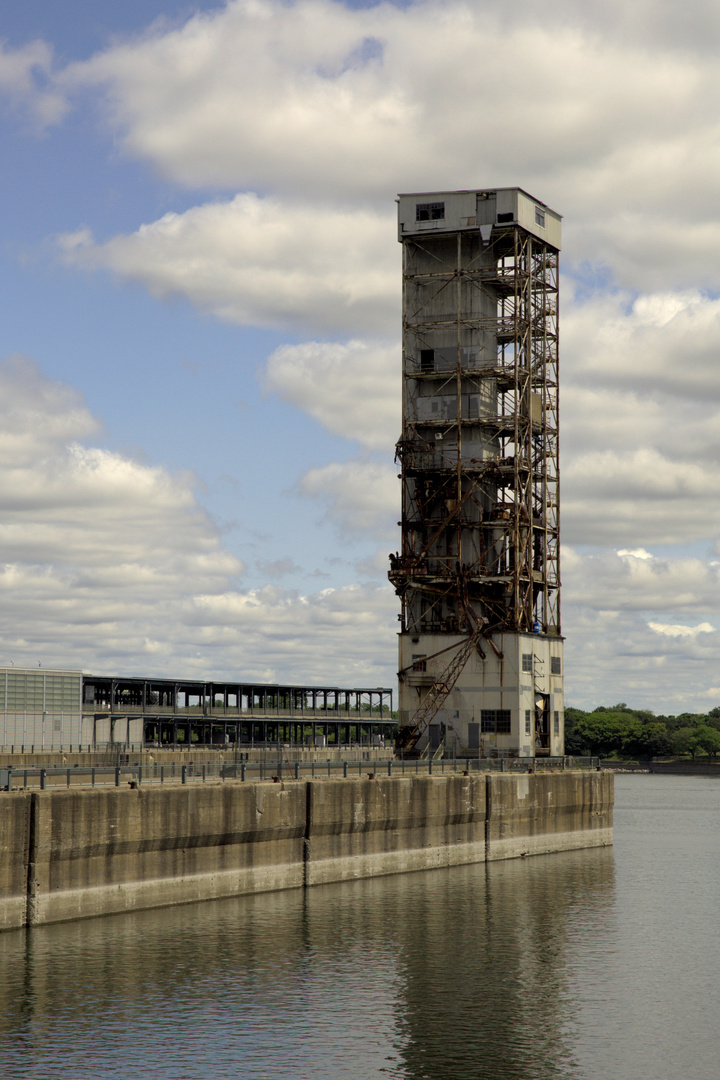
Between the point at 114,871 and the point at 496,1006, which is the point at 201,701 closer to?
the point at 114,871

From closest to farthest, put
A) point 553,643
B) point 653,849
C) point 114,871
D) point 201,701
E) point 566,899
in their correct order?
point 114,871
point 566,899
point 653,849
point 553,643
point 201,701

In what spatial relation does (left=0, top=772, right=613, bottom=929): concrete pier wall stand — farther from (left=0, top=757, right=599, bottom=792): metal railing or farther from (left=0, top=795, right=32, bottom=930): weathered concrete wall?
(left=0, top=757, right=599, bottom=792): metal railing

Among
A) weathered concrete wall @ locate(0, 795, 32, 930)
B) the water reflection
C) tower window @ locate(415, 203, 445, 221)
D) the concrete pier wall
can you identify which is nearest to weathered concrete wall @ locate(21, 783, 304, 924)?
the concrete pier wall

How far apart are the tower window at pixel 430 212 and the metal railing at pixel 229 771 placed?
129ft

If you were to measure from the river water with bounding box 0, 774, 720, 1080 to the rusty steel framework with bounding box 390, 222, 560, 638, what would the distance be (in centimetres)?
3347

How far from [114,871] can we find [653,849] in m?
51.2

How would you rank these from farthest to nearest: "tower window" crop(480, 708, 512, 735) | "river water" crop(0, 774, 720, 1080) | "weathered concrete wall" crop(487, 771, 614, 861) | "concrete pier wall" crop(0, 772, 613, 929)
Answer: "tower window" crop(480, 708, 512, 735), "weathered concrete wall" crop(487, 771, 614, 861), "concrete pier wall" crop(0, 772, 613, 929), "river water" crop(0, 774, 720, 1080)

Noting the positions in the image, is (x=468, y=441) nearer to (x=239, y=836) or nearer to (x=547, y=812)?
(x=547, y=812)

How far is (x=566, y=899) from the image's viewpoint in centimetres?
6284

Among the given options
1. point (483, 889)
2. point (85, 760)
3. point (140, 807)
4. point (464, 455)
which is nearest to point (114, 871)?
point (140, 807)

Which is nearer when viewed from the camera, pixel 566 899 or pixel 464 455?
pixel 566 899

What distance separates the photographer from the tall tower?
91625 mm

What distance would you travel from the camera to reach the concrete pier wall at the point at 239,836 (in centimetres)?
4638

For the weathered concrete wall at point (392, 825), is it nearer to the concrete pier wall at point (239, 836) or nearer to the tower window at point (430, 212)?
the concrete pier wall at point (239, 836)
